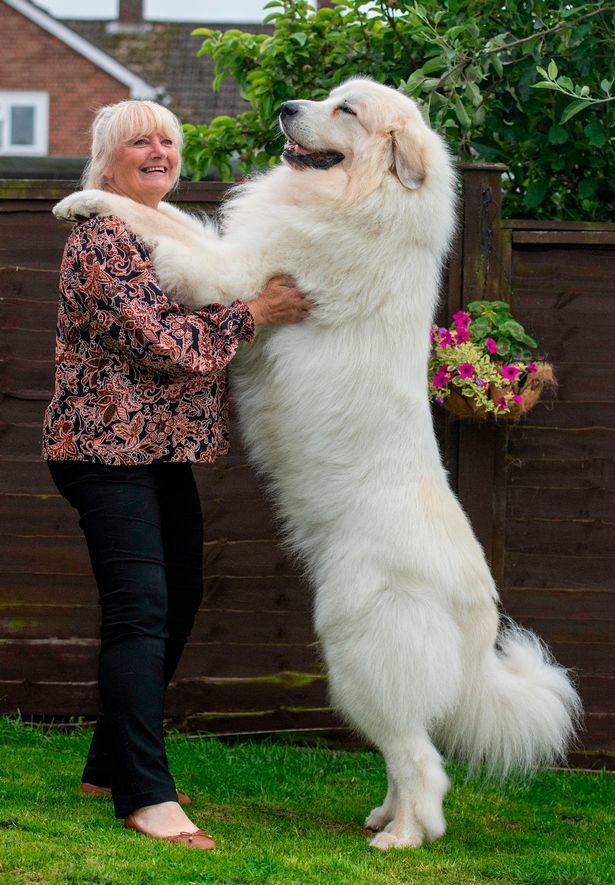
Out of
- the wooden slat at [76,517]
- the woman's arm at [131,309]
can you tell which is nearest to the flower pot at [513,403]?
the wooden slat at [76,517]

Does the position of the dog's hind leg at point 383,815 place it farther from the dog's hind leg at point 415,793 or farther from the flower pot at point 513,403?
the flower pot at point 513,403

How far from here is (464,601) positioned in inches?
128

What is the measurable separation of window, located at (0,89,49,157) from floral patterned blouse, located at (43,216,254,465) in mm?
20685

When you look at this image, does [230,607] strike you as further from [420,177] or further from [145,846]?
[420,177]

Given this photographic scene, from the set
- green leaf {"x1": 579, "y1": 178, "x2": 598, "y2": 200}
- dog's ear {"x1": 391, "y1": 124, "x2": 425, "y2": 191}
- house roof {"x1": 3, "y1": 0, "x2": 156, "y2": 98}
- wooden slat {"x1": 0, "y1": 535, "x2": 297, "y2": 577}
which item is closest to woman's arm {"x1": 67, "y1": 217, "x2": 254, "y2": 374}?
dog's ear {"x1": 391, "y1": 124, "x2": 425, "y2": 191}

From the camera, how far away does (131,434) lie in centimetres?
299

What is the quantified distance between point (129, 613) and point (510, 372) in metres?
1.69

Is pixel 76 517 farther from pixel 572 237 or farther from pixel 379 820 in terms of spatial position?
pixel 572 237

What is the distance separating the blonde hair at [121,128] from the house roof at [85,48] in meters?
19.0

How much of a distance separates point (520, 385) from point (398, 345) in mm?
841

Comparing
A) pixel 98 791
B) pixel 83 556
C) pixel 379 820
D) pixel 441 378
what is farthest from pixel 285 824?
pixel 441 378

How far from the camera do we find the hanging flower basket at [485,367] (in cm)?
388

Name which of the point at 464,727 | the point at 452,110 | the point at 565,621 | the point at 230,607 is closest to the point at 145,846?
the point at 464,727

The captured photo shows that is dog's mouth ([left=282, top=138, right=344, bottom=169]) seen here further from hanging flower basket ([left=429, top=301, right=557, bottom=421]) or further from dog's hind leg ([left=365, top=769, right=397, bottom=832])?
dog's hind leg ([left=365, top=769, right=397, bottom=832])
